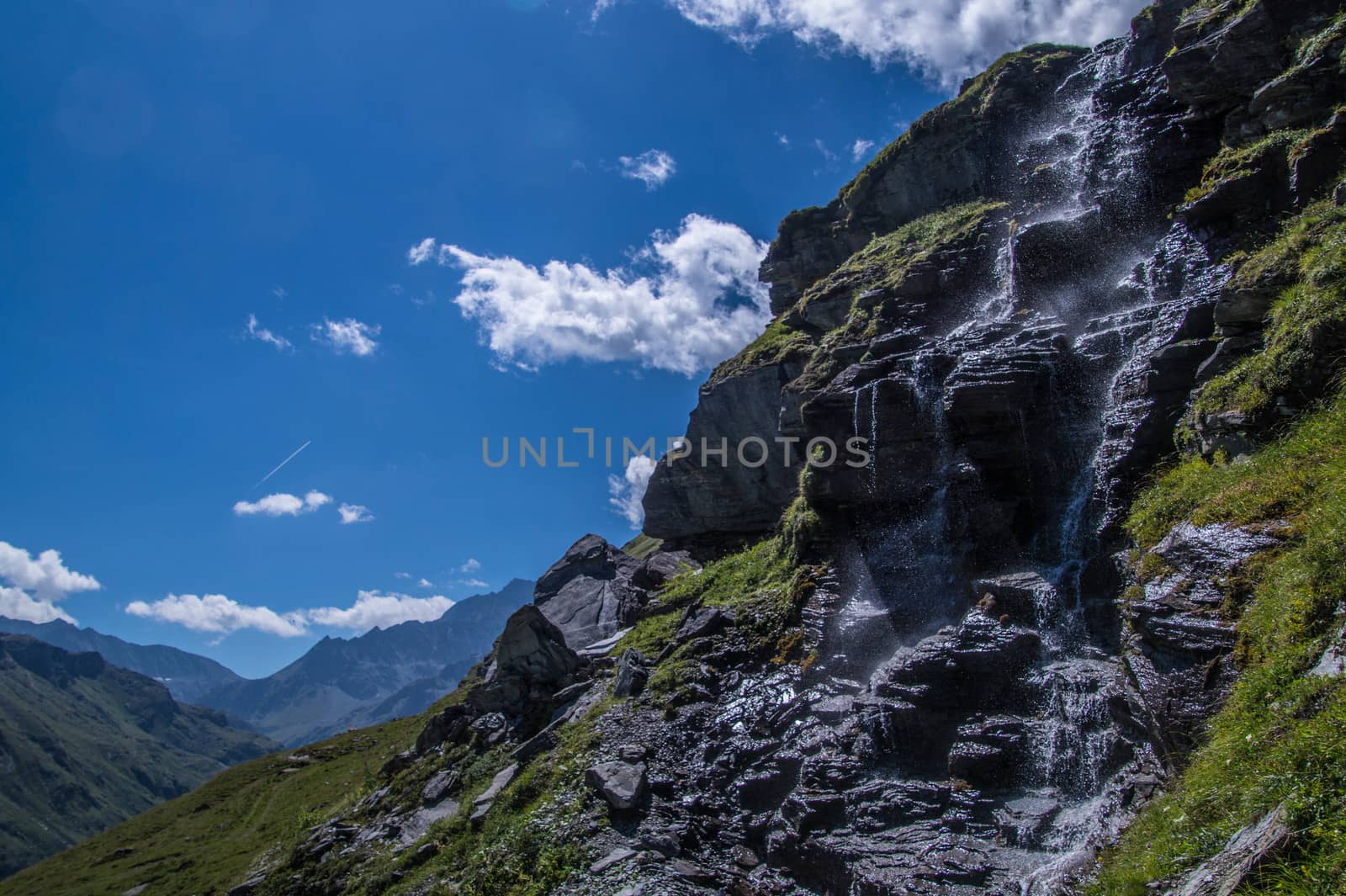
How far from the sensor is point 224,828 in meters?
50.3

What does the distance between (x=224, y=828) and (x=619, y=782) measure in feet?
158

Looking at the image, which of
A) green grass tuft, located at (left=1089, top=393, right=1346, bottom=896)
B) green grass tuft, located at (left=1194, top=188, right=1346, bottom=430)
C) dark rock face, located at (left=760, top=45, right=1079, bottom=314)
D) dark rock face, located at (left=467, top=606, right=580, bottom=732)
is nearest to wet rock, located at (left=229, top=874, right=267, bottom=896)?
dark rock face, located at (left=467, top=606, right=580, bottom=732)

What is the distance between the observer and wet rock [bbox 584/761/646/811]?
19.2 m

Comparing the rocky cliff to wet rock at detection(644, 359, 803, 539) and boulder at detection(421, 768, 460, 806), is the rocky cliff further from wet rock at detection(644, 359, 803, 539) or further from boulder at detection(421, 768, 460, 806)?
wet rock at detection(644, 359, 803, 539)

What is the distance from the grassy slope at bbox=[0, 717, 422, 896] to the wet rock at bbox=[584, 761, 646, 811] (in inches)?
947

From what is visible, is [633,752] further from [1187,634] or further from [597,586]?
[597,586]

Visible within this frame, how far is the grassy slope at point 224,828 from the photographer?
39562mm

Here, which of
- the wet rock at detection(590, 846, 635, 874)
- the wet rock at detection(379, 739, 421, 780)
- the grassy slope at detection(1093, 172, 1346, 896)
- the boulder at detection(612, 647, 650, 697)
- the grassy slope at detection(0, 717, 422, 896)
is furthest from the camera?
the grassy slope at detection(0, 717, 422, 896)

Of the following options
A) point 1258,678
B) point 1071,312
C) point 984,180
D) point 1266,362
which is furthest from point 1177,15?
point 1258,678

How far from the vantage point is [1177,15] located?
3728cm

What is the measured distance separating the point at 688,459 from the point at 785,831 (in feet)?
134

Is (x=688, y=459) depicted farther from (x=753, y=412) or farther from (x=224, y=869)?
(x=224, y=869)

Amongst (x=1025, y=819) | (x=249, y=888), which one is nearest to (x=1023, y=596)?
(x=1025, y=819)

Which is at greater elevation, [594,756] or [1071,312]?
[1071,312]
